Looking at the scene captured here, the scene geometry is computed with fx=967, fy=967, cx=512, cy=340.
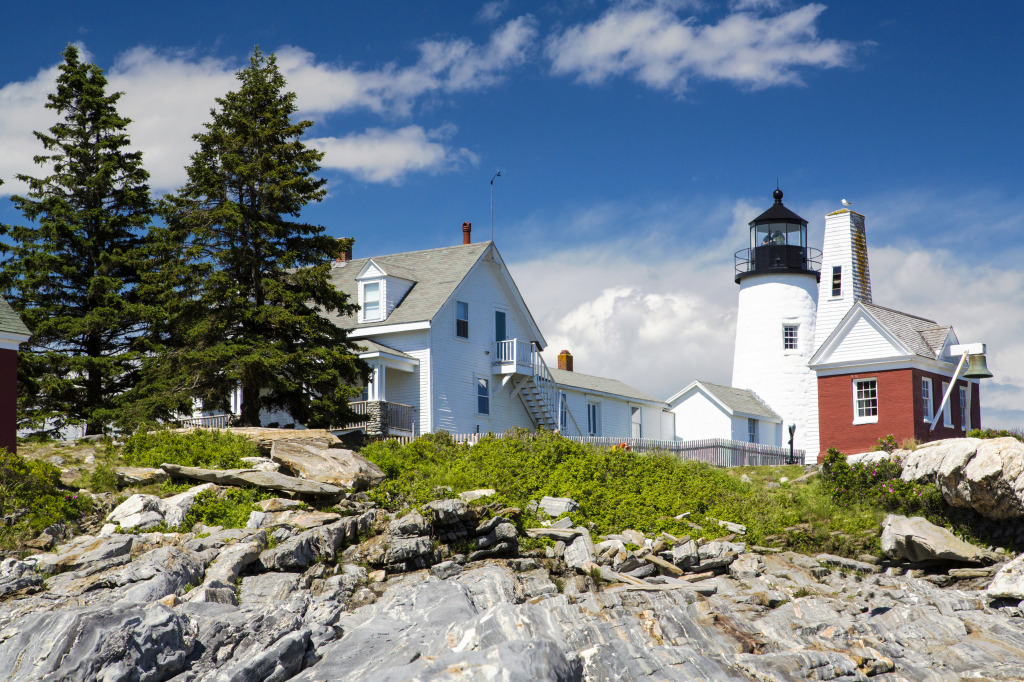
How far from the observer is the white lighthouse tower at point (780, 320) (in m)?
39.6

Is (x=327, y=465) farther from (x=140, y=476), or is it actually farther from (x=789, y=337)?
(x=789, y=337)

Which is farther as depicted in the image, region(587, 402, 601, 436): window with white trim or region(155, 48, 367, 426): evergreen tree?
region(587, 402, 601, 436): window with white trim

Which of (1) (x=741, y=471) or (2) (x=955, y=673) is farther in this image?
(1) (x=741, y=471)

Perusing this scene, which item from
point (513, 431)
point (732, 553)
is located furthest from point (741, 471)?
point (732, 553)

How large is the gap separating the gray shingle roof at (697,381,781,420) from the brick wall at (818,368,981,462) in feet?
29.7

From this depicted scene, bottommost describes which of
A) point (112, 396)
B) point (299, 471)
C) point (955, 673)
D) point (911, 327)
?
point (955, 673)

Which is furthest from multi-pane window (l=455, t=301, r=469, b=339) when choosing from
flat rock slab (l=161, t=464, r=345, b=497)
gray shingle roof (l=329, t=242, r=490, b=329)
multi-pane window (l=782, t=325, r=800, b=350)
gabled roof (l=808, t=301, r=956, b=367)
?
multi-pane window (l=782, t=325, r=800, b=350)

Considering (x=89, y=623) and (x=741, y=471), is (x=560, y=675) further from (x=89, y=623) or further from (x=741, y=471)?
(x=741, y=471)

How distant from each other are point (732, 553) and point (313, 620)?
868 centimetres

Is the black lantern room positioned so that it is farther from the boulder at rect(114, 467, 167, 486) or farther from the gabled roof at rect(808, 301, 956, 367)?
the boulder at rect(114, 467, 167, 486)

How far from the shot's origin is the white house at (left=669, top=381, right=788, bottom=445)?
129ft

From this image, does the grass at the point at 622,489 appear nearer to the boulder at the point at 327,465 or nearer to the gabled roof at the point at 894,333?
the boulder at the point at 327,465

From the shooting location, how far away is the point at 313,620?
13281 mm

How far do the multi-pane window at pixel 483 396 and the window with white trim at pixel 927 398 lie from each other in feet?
45.2
